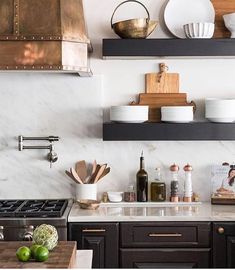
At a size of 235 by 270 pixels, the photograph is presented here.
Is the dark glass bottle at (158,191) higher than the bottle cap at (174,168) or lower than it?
lower

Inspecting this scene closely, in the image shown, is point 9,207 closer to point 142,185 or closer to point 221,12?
point 142,185

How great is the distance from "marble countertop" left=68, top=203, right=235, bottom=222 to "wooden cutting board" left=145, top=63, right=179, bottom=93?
2.74 feet

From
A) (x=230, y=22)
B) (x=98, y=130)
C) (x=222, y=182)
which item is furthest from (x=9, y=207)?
(x=230, y=22)

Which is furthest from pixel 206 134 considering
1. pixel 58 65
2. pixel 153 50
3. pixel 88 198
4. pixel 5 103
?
pixel 5 103

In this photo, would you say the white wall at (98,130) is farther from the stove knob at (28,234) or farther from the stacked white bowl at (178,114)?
the stove knob at (28,234)

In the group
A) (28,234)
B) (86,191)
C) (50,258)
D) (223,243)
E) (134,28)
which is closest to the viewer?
(50,258)

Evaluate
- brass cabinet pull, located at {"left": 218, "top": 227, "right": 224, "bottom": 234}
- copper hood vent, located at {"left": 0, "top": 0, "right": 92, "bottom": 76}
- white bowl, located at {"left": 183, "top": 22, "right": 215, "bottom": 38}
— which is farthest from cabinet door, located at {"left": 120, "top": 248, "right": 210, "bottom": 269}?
white bowl, located at {"left": 183, "top": 22, "right": 215, "bottom": 38}

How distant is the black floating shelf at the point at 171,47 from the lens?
12.9ft

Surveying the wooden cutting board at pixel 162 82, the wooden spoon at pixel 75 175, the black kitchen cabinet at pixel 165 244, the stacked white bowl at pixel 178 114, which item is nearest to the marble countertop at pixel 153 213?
the black kitchen cabinet at pixel 165 244

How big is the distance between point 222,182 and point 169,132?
0.57 m

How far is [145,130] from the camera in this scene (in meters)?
4.00

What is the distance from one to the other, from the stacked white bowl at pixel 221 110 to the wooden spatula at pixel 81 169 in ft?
3.18

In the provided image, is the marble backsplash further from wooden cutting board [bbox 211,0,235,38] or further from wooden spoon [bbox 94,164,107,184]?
wooden cutting board [bbox 211,0,235,38]

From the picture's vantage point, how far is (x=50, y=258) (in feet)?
8.20
